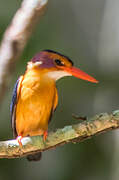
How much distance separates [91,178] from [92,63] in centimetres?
193

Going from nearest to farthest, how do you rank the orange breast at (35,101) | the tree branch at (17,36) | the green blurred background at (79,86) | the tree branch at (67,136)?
the tree branch at (67,136), the tree branch at (17,36), the orange breast at (35,101), the green blurred background at (79,86)

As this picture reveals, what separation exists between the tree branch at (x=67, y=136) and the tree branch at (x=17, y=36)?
0.58 m

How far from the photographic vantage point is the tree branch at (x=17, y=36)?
3.89 metres

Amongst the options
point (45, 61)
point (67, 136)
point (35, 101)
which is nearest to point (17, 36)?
point (45, 61)

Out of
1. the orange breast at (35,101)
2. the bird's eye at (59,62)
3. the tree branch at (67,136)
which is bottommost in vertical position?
the tree branch at (67,136)

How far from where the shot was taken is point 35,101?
419cm

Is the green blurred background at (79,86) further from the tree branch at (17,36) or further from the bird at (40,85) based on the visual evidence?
the tree branch at (17,36)

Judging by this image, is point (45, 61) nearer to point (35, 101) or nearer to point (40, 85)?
point (40, 85)

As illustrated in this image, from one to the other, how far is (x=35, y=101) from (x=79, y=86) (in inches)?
118

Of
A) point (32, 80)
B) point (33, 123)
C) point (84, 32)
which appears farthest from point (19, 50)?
point (84, 32)

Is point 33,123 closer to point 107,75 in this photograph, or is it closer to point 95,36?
point 107,75

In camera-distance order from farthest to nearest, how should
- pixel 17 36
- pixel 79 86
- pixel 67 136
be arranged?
1. pixel 79 86
2. pixel 17 36
3. pixel 67 136

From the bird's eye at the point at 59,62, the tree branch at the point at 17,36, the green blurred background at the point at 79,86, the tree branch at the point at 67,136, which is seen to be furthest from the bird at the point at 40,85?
the green blurred background at the point at 79,86

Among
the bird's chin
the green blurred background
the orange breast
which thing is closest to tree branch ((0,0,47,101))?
the orange breast
